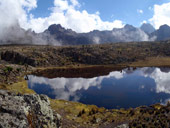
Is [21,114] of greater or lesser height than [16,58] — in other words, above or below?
below

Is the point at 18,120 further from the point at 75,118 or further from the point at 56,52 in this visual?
the point at 56,52

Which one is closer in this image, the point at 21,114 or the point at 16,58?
the point at 21,114

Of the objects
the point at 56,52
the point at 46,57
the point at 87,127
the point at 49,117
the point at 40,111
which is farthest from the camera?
the point at 56,52

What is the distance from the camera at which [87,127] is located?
28.0m

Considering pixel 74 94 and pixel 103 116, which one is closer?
pixel 103 116

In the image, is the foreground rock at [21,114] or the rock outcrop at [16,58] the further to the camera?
the rock outcrop at [16,58]

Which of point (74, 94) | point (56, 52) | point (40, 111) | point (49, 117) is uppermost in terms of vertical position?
point (56, 52)

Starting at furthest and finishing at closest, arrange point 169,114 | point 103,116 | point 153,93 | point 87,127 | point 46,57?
point 46,57
point 153,93
point 103,116
point 169,114
point 87,127

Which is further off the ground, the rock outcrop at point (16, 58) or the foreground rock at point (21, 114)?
the rock outcrop at point (16, 58)

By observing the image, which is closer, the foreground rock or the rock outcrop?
the foreground rock

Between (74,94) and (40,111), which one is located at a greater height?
(40,111)

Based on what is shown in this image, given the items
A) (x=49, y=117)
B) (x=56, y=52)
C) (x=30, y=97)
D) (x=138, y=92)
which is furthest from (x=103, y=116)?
(x=56, y=52)

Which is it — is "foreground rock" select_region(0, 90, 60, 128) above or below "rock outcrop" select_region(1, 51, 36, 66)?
below

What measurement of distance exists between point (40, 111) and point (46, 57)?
129666 millimetres
